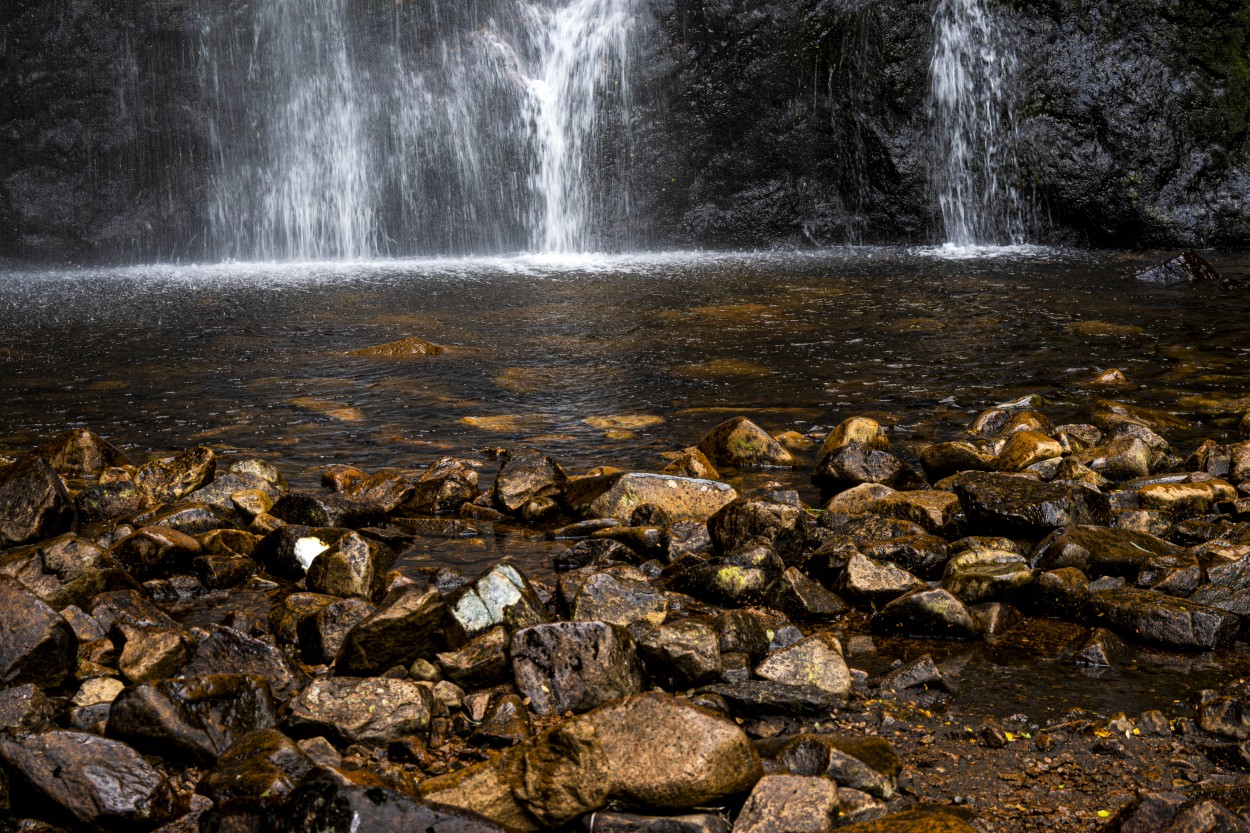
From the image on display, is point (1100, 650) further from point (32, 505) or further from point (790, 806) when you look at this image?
point (32, 505)

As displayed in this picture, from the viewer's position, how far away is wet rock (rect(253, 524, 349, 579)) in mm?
4168

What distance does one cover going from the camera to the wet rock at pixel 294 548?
417 centimetres

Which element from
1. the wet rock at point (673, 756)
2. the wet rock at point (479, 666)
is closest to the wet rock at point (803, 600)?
the wet rock at point (479, 666)

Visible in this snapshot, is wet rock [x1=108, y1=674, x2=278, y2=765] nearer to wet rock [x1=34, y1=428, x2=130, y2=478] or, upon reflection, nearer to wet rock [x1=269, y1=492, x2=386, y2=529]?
wet rock [x1=269, y1=492, x2=386, y2=529]

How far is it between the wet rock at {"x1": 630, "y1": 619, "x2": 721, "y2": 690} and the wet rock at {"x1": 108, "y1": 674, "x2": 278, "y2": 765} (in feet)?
3.51

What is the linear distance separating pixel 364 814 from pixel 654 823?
64 cm

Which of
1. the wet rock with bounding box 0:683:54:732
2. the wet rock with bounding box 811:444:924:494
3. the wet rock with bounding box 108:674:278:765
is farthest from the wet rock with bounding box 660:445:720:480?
the wet rock with bounding box 0:683:54:732

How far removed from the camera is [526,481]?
5.03m

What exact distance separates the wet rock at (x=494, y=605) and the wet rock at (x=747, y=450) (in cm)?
245

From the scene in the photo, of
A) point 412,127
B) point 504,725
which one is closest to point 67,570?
point 504,725

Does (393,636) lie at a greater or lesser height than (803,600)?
greater

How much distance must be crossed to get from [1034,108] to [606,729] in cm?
1627

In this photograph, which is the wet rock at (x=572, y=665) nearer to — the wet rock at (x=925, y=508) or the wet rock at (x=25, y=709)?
the wet rock at (x=25, y=709)

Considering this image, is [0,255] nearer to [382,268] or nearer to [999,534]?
[382,268]
